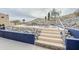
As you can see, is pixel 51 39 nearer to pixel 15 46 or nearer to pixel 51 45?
pixel 51 45

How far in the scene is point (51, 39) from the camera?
2.18 meters

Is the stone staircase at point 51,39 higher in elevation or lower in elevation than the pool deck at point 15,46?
higher

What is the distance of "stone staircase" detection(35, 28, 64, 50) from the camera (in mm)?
2156

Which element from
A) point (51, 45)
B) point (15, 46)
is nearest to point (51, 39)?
point (51, 45)

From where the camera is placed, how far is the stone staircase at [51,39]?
2156 mm

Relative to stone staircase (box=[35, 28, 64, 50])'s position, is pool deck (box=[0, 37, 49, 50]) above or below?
below

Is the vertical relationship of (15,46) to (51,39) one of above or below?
below

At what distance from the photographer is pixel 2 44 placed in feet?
7.25
